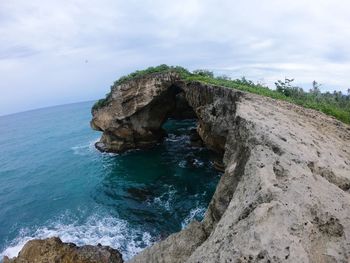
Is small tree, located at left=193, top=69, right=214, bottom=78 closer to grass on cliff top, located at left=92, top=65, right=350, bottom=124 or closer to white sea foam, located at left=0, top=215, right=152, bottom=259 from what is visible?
grass on cliff top, located at left=92, top=65, right=350, bottom=124

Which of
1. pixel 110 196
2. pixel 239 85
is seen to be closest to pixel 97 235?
pixel 110 196

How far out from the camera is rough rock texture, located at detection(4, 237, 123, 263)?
14.4m

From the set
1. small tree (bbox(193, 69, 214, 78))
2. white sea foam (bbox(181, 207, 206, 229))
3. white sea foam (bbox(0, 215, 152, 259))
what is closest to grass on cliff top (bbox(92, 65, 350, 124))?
small tree (bbox(193, 69, 214, 78))

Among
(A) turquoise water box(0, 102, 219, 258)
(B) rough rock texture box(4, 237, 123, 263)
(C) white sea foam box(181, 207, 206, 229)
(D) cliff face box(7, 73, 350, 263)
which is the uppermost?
(D) cliff face box(7, 73, 350, 263)

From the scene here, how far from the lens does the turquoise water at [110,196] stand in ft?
62.0

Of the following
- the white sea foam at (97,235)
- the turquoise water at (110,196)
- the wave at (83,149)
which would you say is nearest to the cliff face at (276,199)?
the white sea foam at (97,235)

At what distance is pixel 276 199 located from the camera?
6055 millimetres

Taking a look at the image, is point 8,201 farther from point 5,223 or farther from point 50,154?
point 50,154

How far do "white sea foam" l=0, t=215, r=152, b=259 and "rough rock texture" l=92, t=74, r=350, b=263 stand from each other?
6125 millimetres

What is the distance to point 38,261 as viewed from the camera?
46.5ft

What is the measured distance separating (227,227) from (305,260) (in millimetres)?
1626

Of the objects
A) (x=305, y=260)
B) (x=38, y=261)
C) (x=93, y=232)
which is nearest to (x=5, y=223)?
(x=93, y=232)

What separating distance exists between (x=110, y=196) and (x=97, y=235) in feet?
17.7

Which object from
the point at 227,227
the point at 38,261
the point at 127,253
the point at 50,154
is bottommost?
the point at 50,154
